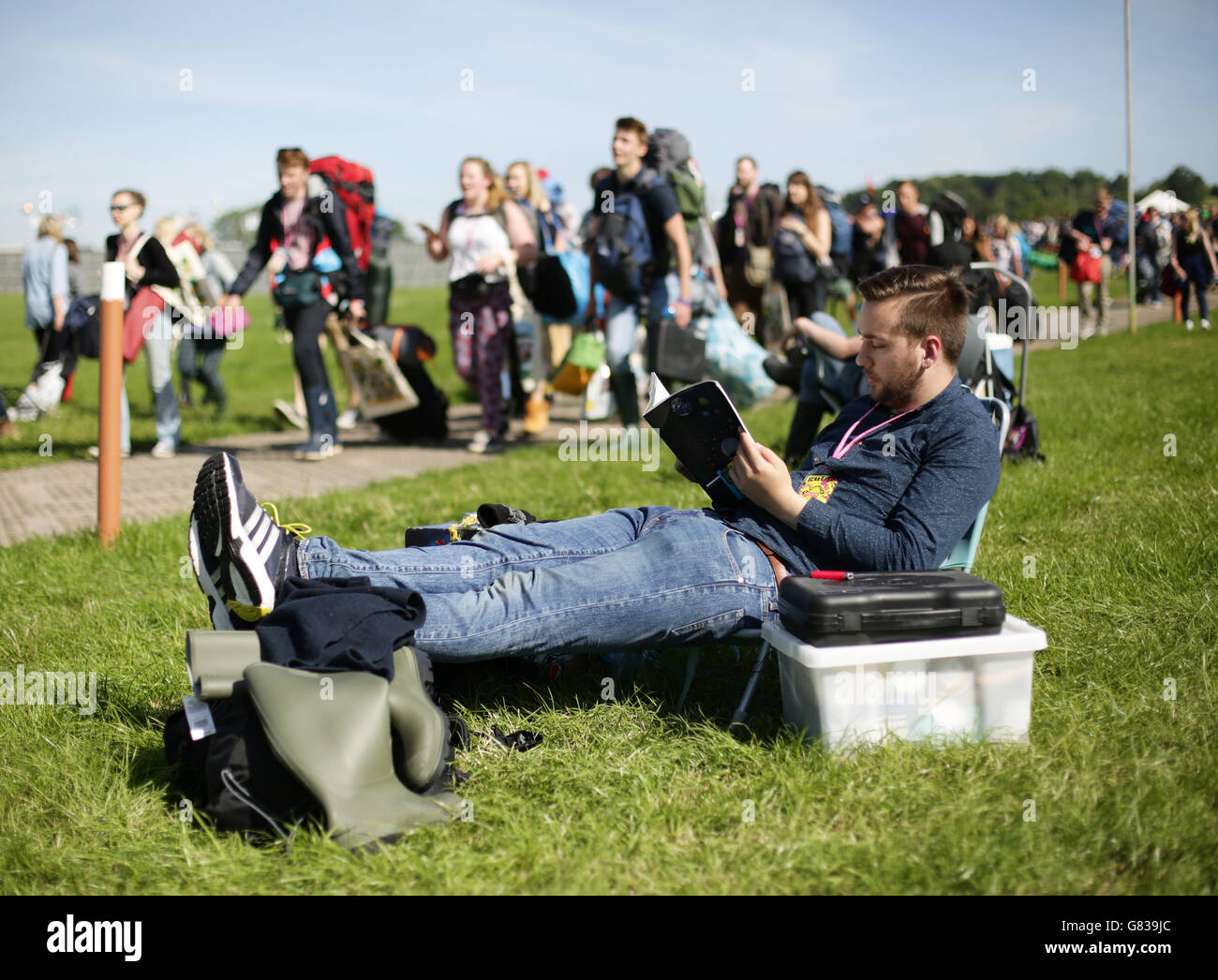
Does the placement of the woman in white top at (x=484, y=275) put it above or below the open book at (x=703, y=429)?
above

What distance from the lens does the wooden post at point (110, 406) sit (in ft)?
17.7

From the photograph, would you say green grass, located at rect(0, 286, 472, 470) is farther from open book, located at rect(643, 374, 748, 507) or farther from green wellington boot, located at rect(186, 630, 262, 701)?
open book, located at rect(643, 374, 748, 507)

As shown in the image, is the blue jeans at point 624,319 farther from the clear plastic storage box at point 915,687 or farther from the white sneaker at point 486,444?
the clear plastic storage box at point 915,687

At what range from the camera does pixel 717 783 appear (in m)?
2.65

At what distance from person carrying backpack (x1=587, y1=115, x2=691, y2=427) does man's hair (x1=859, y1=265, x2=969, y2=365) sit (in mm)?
4541

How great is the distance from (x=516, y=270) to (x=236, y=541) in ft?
21.7

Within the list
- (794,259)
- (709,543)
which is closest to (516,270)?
(794,259)

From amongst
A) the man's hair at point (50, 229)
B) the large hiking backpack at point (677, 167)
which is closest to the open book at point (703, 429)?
the large hiking backpack at point (677, 167)

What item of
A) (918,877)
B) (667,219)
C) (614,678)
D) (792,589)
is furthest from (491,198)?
(918,877)

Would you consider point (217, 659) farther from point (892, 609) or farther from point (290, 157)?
point (290, 157)

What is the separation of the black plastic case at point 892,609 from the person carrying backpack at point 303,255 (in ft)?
21.1

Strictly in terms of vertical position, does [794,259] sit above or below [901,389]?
above
